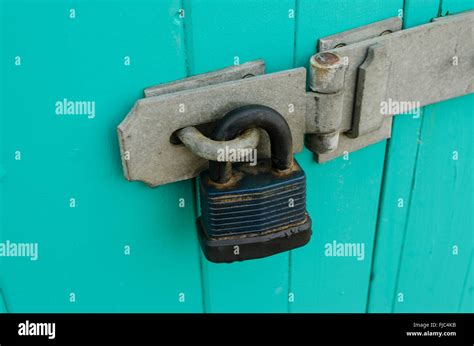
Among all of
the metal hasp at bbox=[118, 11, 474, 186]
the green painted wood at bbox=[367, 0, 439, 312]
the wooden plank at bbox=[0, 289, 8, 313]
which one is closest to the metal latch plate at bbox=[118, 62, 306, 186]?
the metal hasp at bbox=[118, 11, 474, 186]

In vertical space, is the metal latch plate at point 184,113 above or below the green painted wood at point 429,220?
above

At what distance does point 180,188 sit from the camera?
817mm

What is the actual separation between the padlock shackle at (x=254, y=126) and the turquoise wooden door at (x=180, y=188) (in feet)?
0.26

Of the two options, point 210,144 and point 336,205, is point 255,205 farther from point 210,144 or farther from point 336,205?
point 336,205

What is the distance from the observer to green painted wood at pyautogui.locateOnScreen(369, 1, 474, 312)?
902 millimetres

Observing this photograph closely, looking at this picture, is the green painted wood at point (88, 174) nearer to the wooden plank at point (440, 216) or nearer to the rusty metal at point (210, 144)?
the rusty metal at point (210, 144)

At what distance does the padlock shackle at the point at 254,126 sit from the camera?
0.69 m

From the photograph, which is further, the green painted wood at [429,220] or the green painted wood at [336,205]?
the green painted wood at [429,220]

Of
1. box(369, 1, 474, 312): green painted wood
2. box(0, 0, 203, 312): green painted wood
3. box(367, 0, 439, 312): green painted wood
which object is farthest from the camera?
box(369, 1, 474, 312): green painted wood

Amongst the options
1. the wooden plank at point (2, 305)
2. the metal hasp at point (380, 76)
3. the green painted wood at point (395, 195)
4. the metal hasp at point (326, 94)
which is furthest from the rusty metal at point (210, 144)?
the wooden plank at point (2, 305)

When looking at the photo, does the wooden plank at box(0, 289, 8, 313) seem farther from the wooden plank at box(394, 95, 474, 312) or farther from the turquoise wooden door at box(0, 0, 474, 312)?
the wooden plank at box(394, 95, 474, 312)

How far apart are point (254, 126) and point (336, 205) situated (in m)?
0.28

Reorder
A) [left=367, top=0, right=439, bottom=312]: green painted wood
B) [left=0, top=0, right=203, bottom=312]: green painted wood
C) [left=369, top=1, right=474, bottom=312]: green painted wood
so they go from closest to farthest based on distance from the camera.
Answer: [left=0, top=0, right=203, bottom=312]: green painted wood
[left=367, top=0, right=439, bottom=312]: green painted wood
[left=369, top=1, right=474, bottom=312]: green painted wood

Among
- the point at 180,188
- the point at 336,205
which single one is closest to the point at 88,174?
the point at 180,188
